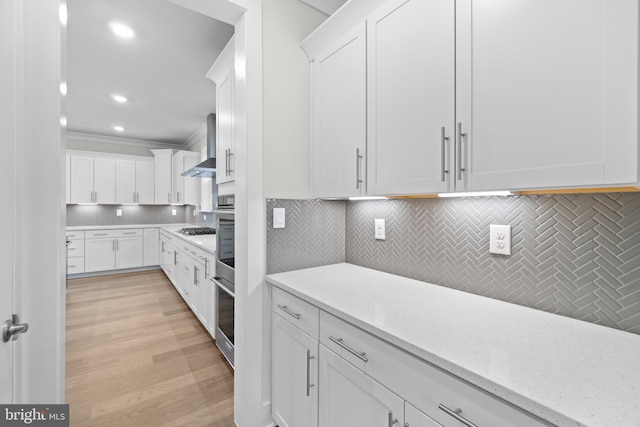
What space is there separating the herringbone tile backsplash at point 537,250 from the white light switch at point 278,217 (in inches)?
4.1

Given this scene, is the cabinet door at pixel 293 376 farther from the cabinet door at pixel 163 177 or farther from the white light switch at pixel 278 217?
the cabinet door at pixel 163 177

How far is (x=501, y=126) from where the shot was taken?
3.02ft

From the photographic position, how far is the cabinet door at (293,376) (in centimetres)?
128

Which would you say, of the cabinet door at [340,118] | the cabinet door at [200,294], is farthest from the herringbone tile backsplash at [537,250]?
the cabinet door at [200,294]

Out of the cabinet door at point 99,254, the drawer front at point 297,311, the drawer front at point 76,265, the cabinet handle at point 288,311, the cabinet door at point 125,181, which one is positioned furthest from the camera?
the cabinet door at point 125,181

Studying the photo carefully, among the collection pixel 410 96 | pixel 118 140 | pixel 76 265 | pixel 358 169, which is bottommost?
pixel 76 265

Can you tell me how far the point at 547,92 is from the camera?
0.82 meters

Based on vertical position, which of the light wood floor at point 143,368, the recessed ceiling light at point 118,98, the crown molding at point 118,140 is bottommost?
the light wood floor at point 143,368

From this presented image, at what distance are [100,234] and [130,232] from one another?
466 millimetres

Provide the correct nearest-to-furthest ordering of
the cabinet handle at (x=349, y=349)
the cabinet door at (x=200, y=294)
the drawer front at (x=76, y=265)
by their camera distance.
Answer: the cabinet handle at (x=349, y=349) → the cabinet door at (x=200, y=294) → the drawer front at (x=76, y=265)

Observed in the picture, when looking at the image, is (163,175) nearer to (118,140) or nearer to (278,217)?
(118,140)

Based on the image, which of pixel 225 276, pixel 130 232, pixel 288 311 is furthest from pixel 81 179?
pixel 288 311

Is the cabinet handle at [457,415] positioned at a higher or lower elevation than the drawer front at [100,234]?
lower

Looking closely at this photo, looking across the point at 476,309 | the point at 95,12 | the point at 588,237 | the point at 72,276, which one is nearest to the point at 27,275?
the point at 476,309
